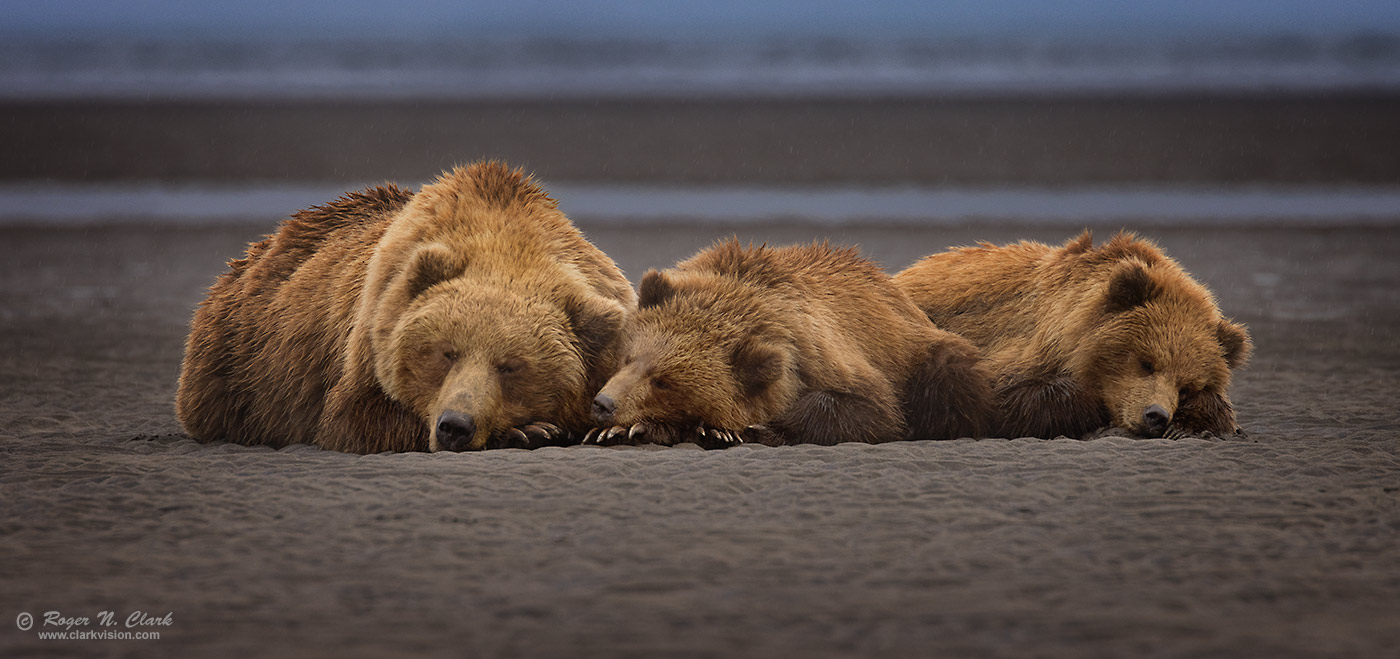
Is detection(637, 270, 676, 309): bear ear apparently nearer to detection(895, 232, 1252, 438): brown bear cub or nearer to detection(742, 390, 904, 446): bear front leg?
detection(742, 390, 904, 446): bear front leg

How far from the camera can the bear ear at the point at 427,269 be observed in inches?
246

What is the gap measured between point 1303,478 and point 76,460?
5154 millimetres

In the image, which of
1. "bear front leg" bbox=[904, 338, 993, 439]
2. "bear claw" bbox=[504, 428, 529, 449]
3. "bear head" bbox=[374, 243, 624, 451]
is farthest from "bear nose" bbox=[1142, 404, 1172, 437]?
"bear claw" bbox=[504, 428, 529, 449]

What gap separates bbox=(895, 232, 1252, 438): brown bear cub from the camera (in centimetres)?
684

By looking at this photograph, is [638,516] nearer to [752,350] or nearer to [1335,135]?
[752,350]

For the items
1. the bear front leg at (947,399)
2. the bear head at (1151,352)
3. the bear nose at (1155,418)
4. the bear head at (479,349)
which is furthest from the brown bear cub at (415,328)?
the bear nose at (1155,418)

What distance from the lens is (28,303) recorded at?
14.7 m

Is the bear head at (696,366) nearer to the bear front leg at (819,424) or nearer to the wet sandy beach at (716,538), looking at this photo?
the bear front leg at (819,424)

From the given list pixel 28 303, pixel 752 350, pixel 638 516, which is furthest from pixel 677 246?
pixel 638 516

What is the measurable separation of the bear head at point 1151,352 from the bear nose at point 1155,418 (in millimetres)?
39

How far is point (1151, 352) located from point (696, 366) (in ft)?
7.24

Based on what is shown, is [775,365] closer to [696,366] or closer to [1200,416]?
[696,366]

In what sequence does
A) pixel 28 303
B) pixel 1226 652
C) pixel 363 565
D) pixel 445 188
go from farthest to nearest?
pixel 28 303
pixel 445 188
pixel 363 565
pixel 1226 652

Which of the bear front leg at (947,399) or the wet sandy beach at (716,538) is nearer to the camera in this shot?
the wet sandy beach at (716,538)
